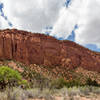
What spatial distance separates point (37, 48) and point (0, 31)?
1821 cm

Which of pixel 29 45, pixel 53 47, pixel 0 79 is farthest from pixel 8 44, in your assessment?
pixel 0 79

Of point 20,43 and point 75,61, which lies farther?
point 75,61

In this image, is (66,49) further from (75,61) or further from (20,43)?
(20,43)

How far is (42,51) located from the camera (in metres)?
52.2

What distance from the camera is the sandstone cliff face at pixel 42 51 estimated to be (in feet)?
149

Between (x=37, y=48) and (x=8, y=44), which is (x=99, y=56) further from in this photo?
(x=8, y=44)

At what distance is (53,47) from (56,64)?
29.5 ft

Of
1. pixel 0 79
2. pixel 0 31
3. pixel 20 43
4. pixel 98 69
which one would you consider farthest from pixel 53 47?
pixel 0 79

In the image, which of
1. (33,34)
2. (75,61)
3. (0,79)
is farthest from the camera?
(75,61)

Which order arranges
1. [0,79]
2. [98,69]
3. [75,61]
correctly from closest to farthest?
[0,79] < [75,61] < [98,69]

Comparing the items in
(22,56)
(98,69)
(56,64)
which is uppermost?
(22,56)

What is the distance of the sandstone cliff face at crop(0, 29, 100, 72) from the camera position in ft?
149

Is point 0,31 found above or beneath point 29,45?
above

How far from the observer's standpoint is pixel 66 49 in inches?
2307
